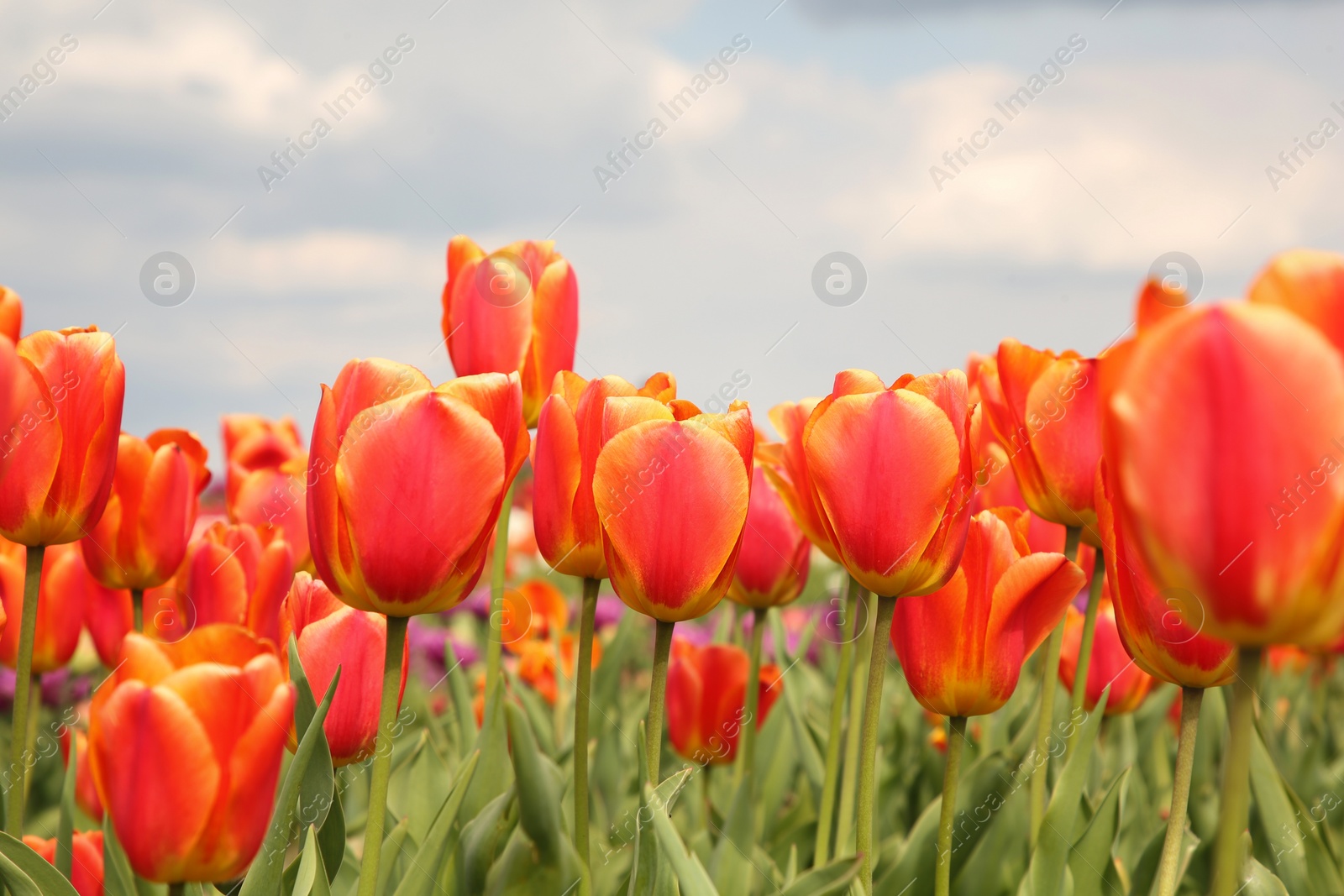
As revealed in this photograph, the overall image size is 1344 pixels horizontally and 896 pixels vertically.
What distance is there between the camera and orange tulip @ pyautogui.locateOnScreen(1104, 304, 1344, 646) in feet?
1.97

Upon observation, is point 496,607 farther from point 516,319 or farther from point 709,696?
point 709,696

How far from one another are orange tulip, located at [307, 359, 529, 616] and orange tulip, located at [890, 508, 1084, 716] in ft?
1.95

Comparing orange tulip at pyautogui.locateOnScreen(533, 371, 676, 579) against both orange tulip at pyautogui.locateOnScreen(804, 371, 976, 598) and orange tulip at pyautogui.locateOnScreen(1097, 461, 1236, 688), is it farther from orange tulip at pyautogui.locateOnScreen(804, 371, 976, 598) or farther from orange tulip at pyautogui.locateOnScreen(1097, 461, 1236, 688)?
orange tulip at pyautogui.locateOnScreen(1097, 461, 1236, 688)

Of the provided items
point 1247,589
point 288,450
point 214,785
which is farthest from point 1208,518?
point 288,450

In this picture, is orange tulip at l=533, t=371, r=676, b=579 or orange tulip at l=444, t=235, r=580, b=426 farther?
orange tulip at l=444, t=235, r=580, b=426

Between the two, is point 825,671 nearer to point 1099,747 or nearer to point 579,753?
point 1099,747

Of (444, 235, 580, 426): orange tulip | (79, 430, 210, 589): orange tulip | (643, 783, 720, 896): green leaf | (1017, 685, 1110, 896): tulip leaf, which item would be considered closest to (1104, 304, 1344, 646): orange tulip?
(643, 783, 720, 896): green leaf

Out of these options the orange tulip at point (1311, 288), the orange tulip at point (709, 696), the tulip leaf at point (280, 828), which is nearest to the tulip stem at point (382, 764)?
the tulip leaf at point (280, 828)

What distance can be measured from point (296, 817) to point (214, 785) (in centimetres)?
34

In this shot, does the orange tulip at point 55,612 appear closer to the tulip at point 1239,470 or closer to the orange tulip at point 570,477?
the orange tulip at point 570,477

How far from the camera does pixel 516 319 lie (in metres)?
1.92

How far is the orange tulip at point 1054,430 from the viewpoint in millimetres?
1636

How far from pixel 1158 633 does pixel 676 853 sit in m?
0.56

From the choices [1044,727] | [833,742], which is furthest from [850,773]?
[1044,727]
